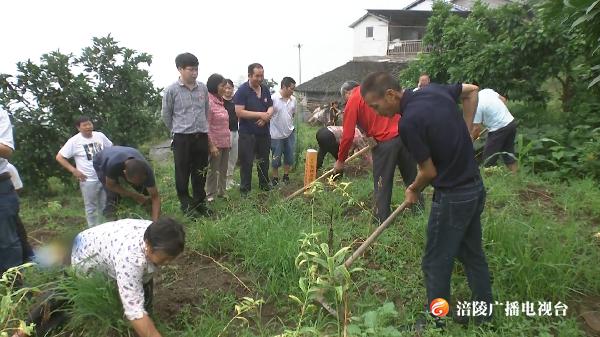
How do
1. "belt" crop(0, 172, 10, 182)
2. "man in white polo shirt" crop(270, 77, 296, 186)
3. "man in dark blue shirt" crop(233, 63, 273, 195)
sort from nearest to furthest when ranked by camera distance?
"belt" crop(0, 172, 10, 182)
"man in dark blue shirt" crop(233, 63, 273, 195)
"man in white polo shirt" crop(270, 77, 296, 186)

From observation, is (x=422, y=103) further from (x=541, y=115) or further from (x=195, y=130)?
(x=541, y=115)

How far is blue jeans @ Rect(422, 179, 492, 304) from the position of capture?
7.60ft

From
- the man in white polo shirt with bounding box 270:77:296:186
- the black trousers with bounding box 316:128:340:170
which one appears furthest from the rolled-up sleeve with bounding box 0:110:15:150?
the black trousers with bounding box 316:128:340:170

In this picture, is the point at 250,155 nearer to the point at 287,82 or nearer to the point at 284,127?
the point at 284,127

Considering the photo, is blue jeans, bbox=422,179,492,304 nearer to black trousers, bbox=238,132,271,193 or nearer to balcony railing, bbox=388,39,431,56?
black trousers, bbox=238,132,271,193

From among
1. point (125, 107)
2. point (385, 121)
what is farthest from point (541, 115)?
point (125, 107)

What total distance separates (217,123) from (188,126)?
2.67 ft

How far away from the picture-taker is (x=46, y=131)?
676 cm

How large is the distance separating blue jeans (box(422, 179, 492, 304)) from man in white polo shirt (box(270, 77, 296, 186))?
11.8ft

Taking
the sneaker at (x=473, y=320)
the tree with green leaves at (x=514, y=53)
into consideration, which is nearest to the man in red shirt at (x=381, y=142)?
the sneaker at (x=473, y=320)

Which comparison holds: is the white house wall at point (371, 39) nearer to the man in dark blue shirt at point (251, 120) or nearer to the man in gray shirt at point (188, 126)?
the man in dark blue shirt at point (251, 120)

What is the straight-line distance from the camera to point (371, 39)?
27.8m

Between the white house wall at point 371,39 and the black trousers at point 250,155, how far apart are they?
2313 cm

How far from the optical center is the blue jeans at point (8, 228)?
2.89 meters
